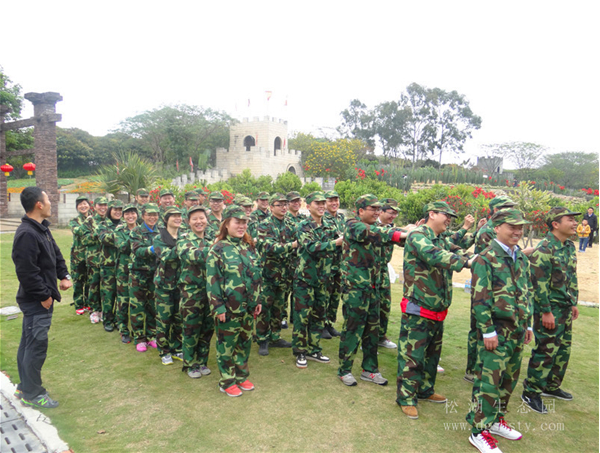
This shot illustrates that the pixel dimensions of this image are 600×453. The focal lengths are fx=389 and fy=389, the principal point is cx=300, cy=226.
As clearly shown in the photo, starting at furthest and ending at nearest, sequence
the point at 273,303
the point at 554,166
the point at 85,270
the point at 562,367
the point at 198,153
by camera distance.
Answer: the point at 554,166 < the point at 198,153 < the point at 85,270 < the point at 273,303 < the point at 562,367

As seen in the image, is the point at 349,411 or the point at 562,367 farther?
the point at 562,367

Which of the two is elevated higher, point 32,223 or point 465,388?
point 32,223

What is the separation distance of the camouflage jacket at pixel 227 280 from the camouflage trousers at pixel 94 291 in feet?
10.3

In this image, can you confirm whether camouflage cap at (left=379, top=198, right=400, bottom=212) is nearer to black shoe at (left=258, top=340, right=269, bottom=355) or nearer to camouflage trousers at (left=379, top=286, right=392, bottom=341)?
camouflage trousers at (left=379, top=286, right=392, bottom=341)

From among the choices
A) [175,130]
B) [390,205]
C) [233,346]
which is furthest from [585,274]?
[175,130]

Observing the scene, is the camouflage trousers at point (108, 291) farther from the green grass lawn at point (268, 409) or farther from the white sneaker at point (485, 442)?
the white sneaker at point (485, 442)

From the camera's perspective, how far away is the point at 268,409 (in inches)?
144

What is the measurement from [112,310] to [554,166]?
51097 millimetres

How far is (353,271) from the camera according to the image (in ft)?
13.1

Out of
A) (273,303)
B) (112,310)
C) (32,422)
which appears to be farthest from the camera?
(112,310)

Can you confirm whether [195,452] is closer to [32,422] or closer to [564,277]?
[32,422]

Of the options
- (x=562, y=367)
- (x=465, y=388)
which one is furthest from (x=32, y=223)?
(x=562, y=367)

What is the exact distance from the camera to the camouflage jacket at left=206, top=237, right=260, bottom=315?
3.76 m

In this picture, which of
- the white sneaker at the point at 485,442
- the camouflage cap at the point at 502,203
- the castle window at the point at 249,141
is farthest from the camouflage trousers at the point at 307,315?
the castle window at the point at 249,141
